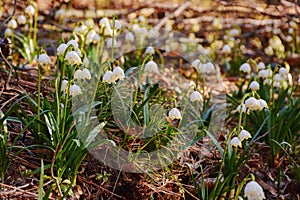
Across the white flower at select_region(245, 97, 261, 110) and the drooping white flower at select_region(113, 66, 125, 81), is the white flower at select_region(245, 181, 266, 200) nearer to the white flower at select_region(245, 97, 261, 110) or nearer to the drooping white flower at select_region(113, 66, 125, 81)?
the white flower at select_region(245, 97, 261, 110)

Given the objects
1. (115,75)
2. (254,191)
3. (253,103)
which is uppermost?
(115,75)

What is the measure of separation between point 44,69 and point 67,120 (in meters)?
1.80

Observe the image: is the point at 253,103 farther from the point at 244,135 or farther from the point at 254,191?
the point at 254,191

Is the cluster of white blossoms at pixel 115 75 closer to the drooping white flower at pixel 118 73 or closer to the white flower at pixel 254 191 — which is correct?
the drooping white flower at pixel 118 73

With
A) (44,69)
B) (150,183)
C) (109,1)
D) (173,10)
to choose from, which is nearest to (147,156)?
(150,183)

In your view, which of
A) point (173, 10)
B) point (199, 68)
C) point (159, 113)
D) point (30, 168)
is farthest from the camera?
point (173, 10)

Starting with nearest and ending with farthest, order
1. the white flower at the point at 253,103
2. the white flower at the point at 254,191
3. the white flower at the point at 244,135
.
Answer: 1. the white flower at the point at 254,191
2. the white flower at the point at 244,135
3. the white flower at the point at 253,103

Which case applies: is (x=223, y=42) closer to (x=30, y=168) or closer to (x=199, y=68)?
(x=199, y=68)

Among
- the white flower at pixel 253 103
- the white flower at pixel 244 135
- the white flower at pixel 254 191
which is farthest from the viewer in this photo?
the white flower at pixel 253 103

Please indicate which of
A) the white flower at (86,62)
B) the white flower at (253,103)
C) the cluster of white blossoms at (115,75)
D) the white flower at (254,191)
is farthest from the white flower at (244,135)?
the white flower at (86,62)

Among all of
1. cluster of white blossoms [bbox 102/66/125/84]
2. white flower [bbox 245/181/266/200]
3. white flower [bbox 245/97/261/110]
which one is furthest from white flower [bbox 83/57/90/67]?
white flower [bbox 245/181/266/200]

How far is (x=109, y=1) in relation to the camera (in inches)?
278

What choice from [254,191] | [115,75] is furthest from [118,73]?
[254,191]

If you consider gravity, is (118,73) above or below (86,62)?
above
